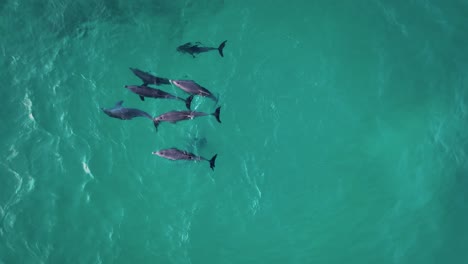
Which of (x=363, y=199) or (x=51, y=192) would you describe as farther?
(x=363, y=199)

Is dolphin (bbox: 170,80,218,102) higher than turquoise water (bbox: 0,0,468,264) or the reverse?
higher

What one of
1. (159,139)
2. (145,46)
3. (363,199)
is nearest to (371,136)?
(363,199)

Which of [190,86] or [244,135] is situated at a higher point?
[190,86]

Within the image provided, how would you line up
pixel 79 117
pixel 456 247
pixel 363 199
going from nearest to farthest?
pixel 79 117 < pixel 363 199 < pixel 456 247

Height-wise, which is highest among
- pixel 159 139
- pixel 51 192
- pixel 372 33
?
pixel 372 33

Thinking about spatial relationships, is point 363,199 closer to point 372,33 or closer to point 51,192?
point 372,33

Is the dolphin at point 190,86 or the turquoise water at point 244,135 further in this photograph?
the turquoise water at point 244,135

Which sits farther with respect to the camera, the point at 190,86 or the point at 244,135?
the point at 244,135

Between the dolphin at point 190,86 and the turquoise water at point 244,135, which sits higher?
the dolphin at point 190,86
